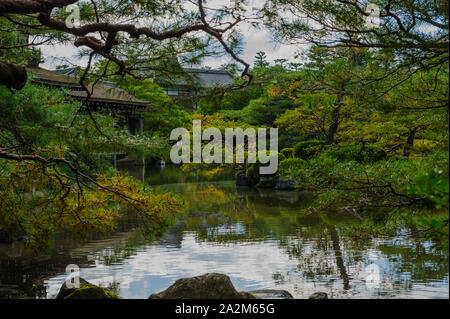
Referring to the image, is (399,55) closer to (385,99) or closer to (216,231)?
(385,99)

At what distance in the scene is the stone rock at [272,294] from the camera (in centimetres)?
400

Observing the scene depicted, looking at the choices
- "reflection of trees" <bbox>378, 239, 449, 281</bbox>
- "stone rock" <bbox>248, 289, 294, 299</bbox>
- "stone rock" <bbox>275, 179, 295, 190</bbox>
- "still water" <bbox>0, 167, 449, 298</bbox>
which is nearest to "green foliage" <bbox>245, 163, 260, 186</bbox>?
"stone rock" <bbox>275, 179, 295, 190</bbox>

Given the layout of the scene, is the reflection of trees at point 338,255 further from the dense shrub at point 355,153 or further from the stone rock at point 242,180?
the stone rock at point 242,180

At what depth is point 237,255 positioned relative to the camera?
19.1ft

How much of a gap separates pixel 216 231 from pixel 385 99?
15.0 feet

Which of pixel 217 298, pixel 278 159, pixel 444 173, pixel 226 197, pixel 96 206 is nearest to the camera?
pixel 444 173

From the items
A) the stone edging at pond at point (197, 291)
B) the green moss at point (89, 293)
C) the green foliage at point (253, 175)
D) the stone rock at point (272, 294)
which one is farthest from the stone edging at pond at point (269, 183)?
the green moss at point (89, 293)

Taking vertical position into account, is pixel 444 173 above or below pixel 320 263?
above

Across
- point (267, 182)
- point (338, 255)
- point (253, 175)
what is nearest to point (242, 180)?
point (253, 175)

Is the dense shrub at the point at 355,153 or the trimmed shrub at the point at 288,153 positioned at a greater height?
the trimmed shrub at the point at 288,153

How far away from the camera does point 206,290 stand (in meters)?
3.63

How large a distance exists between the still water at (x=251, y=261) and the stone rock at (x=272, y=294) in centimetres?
14

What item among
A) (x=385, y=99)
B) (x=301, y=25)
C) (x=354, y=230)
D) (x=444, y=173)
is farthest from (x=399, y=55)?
(x=444, y=173)

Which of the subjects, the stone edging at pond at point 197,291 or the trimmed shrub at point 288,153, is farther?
the trimmed shrub at point 288,153
